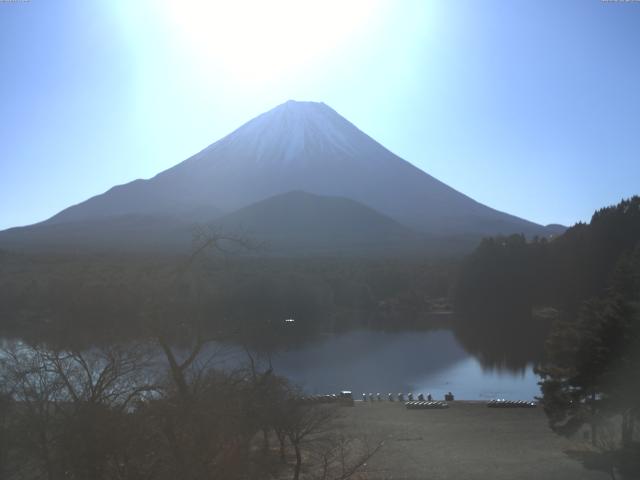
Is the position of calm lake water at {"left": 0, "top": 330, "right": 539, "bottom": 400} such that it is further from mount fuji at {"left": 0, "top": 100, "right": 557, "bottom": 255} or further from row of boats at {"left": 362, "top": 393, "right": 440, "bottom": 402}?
mount fuji at {"left": 0, "top": 100, "right": 557, "bottom": 255}

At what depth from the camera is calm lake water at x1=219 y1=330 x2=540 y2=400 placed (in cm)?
1667

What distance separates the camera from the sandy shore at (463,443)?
8.05 meters

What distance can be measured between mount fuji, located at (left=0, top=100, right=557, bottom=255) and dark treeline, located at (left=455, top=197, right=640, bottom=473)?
24.1 meters

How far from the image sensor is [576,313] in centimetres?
2462

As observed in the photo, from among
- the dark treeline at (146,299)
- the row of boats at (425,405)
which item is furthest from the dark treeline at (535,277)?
the row of boats at (425,405)

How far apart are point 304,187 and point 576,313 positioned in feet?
164

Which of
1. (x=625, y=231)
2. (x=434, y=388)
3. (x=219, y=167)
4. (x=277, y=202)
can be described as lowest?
(x=434, y=388)

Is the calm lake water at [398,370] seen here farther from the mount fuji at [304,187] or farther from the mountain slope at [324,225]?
the mount fuji at [304,187]

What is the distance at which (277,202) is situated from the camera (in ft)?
208

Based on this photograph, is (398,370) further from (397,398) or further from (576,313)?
(576,313)

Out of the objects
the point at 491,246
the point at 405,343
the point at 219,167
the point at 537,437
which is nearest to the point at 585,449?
the point at 537,437

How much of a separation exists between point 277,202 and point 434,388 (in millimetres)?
47393

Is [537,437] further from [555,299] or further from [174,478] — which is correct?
[555,299]

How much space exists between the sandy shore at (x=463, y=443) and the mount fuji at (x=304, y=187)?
40121 millimetres
